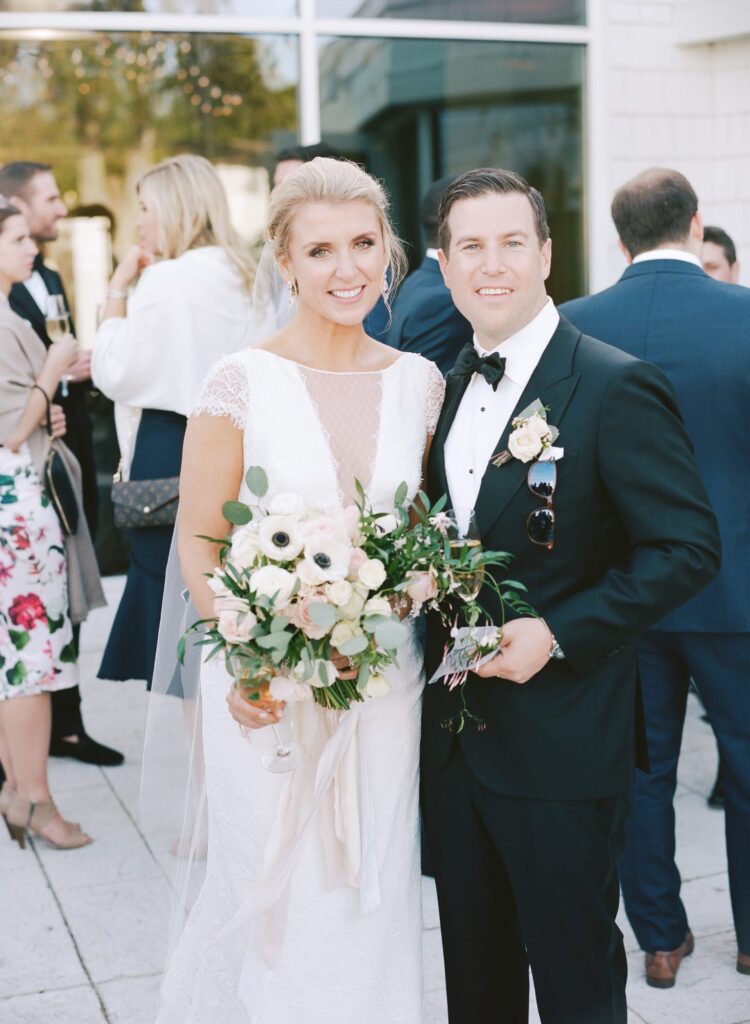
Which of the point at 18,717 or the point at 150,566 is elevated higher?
the point at 150,566

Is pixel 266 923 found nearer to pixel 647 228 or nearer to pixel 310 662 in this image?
pixel 310 662

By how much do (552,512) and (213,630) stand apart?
0.71 meters

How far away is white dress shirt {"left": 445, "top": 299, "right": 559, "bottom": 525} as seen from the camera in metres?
2.55

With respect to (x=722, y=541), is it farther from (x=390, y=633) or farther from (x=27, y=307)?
(x=27, y=307)

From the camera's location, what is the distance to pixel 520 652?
2352 millimetres

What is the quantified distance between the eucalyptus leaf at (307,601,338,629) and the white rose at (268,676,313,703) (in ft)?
0.61

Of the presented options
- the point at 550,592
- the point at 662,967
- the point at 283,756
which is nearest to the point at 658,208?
the point at 550,592

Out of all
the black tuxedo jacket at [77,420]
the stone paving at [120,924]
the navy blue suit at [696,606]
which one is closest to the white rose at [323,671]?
the navy blue suit at [696,606]

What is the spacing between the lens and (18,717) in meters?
4.44

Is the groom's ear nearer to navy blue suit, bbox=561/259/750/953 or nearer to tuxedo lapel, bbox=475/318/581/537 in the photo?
tuxedo lapel, bbox=475/318/581/537

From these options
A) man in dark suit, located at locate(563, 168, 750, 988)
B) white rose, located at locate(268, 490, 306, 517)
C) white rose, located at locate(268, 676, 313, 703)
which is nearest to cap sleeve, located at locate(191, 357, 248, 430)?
white rose, located at locate(268, 490, 306, 517)

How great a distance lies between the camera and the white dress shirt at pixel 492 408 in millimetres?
2555

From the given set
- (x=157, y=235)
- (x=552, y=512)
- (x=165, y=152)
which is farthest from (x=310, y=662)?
(x=165, y=152)

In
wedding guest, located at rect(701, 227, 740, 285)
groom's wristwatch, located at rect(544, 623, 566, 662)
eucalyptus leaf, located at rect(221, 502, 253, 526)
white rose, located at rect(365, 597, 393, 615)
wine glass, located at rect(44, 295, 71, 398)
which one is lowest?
groom's wristwatch, located at rect(544, 623, 566, 662)
